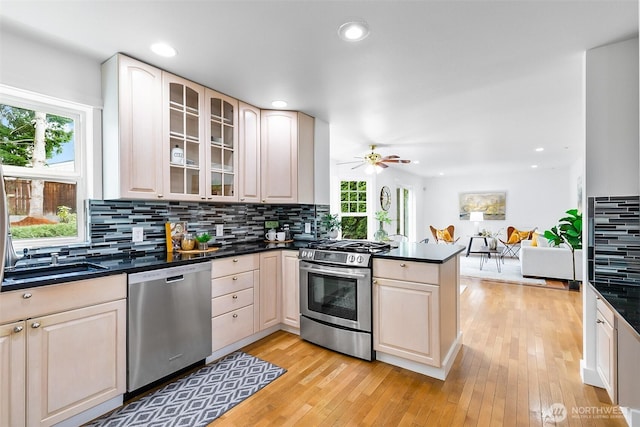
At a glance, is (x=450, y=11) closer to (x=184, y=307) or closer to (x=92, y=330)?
(x=184, y=307)

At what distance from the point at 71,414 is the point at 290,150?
8.76 feet

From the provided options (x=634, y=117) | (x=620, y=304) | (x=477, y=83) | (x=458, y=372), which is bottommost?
(x=458, y=372)

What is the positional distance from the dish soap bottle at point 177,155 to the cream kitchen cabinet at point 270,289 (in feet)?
3.63

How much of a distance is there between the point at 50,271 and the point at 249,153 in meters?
1.83

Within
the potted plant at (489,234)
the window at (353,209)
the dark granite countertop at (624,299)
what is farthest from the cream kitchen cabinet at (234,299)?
the potted plant at (489,234)

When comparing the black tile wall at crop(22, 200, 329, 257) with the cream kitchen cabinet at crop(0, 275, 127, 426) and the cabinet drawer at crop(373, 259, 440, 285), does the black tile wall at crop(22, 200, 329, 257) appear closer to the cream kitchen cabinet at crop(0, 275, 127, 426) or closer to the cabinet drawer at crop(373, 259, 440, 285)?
the cream kitchen cabinet at crop(0, 275, 127, 426)

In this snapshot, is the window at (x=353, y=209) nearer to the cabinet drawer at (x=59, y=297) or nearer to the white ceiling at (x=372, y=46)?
the white ceiling at (x=372, y=46)

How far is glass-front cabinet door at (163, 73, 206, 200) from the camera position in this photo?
96.3 inches

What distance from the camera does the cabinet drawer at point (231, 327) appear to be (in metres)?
2.50

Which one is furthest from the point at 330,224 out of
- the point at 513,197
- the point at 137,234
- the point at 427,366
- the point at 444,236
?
the point at 513,197

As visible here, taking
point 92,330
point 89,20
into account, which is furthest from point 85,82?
point 92,330

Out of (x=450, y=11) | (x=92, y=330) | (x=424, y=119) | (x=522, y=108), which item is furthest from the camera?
(x=424, y=119)

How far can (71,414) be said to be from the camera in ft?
5.59

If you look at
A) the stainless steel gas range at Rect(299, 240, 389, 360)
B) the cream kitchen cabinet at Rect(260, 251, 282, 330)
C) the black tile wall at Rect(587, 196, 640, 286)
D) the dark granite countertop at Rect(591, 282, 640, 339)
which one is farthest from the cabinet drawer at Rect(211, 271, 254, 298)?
the black tile wall at Rect(587, 196, 640, 286)
